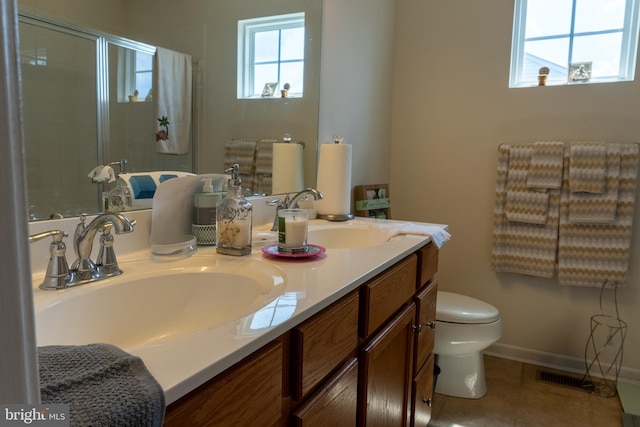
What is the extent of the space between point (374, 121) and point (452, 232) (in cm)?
81

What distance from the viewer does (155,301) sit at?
92cm

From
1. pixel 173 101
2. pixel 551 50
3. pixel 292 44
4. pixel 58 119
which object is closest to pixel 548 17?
pixel 551 50

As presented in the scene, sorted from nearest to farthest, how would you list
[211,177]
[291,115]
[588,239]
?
1. [211,177]
2. [291,115]
3. [588,239]

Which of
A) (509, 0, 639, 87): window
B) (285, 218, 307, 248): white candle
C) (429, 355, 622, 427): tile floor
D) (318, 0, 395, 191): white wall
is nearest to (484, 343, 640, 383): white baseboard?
(429, 355, 622, 427): tile floor

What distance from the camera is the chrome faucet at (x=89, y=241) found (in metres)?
0.85

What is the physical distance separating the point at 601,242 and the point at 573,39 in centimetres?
109

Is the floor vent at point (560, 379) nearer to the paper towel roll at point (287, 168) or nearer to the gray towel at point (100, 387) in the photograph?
the paper towel roll at point (287, 168)

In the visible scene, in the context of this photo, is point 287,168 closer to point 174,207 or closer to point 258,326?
point 174,207

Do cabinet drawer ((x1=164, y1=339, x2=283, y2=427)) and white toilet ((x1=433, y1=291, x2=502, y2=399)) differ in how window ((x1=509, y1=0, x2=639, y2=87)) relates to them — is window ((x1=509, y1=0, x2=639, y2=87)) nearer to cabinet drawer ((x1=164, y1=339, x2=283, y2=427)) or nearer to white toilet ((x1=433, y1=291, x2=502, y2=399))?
white toilet ((x1=433, y1=291, x2=502, y2=399))

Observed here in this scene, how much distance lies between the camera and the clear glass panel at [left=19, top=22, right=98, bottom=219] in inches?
33.9

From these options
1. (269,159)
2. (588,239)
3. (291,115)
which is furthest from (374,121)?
(588,239)

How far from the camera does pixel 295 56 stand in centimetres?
176

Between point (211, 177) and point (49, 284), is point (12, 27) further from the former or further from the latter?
point (211, 177)

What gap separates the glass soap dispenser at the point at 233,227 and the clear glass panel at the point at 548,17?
2072 millimetres
